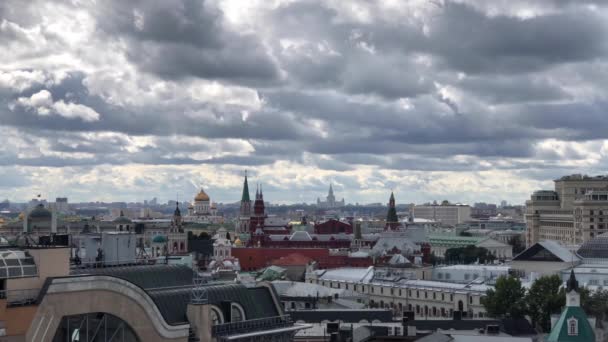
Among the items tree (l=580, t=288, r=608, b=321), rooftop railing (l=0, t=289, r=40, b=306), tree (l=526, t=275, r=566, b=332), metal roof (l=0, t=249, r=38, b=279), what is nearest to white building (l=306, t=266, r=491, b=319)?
tree (l=526, t=275, r=566, b=332)

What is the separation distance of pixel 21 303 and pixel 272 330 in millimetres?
16425

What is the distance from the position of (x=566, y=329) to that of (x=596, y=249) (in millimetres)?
82534

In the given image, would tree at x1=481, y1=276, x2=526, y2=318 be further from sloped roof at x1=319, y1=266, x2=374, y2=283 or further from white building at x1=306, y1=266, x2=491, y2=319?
sloped roof at x1=319, y1=266, x2=374, y2=283

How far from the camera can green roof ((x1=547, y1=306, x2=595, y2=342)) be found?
79188mm

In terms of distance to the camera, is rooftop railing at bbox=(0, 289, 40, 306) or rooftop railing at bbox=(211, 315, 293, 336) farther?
rooftop railing at bbox=(211, 315, 293, 336)

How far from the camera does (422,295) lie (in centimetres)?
14475

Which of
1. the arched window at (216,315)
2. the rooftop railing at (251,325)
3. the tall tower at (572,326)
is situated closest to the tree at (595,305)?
the tall tower at (572,326)

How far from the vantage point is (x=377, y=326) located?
91.6 m

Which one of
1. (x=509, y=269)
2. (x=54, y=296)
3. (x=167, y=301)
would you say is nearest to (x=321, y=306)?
(x=509, y=269)

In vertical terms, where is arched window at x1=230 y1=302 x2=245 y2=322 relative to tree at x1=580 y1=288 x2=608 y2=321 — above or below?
above

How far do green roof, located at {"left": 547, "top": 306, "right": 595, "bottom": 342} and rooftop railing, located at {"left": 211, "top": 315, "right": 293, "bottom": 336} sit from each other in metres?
31.4

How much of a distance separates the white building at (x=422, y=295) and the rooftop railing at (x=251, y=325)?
248 feet

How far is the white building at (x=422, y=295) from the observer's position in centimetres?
13430

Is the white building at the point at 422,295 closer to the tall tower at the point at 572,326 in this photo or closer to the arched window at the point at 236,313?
the tall tower at the point at 572,326
